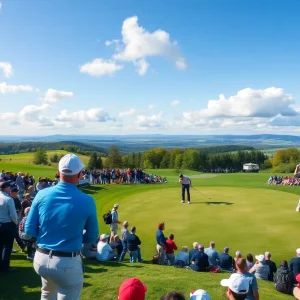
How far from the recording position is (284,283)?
9719 millimetres

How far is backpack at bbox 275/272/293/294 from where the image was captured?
9642 millimetres

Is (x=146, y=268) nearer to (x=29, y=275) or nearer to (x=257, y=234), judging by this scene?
(x=29, y=275)

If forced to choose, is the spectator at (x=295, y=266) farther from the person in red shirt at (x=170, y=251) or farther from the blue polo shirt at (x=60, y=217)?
the blue polo shirt at (x=60, y=217)

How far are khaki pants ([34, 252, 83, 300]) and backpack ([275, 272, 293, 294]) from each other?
733 cm

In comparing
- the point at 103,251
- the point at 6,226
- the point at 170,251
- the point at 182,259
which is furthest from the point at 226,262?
the point at 6,226

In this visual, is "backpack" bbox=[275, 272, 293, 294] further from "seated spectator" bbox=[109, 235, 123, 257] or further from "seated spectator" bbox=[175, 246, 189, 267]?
"seated spectator" bbox=[109, 235, 123, 257]

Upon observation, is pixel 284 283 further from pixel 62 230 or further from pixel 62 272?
pixel 62 230

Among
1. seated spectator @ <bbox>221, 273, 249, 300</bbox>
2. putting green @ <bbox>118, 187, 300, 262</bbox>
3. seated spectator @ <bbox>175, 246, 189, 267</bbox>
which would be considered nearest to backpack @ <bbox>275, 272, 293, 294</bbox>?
putting green @ <bbox>118, 187, 300, 262</bbox>

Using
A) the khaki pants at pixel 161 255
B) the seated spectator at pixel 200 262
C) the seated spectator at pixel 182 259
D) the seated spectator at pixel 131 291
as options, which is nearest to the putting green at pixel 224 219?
the khaki pants at pixel 161 255

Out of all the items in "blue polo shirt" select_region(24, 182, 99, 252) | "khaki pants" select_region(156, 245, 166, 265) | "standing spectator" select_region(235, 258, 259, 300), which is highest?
"blue polo shirt" select_region(24, 182, 99, 252)

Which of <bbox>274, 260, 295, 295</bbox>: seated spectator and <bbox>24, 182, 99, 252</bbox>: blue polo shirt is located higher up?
<bbox>24, 182, 99, 252</bbox>: blue polo shirt

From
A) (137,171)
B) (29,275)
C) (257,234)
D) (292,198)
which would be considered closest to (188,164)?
(137,171)

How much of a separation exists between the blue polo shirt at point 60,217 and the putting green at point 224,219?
990cm

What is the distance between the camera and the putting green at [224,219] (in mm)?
14320
